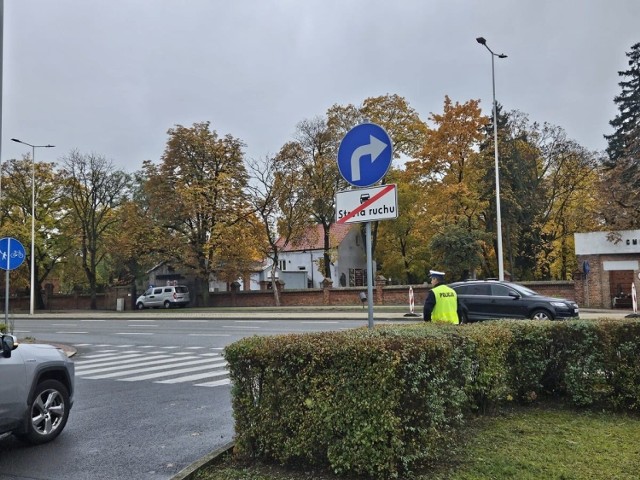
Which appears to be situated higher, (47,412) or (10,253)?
(10,253)

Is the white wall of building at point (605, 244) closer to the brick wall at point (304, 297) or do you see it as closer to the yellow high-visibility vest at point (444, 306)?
the brick wall at point (304, 297)

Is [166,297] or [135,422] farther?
[166,297]

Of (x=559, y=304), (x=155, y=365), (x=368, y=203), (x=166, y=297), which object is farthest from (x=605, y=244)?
(x=166, y=297)

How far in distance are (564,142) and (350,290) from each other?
2233 cm

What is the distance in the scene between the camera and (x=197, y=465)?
495cm

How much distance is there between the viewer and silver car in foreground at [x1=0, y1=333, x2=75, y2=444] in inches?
232

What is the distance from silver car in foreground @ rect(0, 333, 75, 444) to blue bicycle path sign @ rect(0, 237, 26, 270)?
12019mm

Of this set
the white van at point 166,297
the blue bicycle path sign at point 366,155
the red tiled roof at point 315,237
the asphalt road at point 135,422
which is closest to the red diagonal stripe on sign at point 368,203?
the blue bicycle path sign at point 366,155

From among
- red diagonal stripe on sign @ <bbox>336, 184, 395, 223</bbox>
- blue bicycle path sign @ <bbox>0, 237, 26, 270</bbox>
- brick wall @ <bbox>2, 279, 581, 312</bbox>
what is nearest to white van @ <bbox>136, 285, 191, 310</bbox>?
brick wall @ <bbox>2, 279, 581, 312</bbox>

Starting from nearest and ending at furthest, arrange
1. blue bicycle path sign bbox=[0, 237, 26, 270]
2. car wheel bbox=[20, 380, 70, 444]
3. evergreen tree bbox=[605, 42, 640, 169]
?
car wheel bbox=[20, 380, 70, 444] < blue bicycle path sign bbox=[0, 237, 26, 270] < evergreen tree bbox=[605, 42, 640, 169]

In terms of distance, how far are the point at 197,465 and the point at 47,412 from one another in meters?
2.60

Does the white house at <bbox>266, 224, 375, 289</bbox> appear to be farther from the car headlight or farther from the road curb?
the road curb

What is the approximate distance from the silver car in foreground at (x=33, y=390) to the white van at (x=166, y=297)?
137 ft

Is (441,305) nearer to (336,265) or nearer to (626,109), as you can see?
(626,109)
